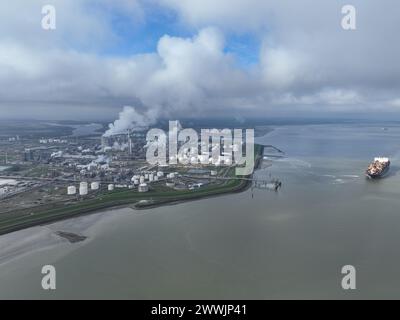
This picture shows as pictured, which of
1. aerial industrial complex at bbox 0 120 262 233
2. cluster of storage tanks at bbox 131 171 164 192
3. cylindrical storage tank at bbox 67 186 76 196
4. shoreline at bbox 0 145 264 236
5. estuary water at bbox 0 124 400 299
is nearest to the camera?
estuary water at bbox 0 124 400 299

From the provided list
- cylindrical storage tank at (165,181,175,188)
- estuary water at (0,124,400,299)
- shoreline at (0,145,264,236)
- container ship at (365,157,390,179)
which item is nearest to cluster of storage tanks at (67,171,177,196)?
cylindrical storage tank at (165,181,175,188)

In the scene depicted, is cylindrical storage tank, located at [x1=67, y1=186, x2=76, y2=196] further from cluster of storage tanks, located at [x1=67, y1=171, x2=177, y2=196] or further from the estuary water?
the estuary water

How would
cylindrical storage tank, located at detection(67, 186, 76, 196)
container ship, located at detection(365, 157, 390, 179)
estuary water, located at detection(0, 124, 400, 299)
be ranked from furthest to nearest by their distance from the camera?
container ship, located at detection(365, 157, 390, 179)
cylindrical storage tank, located at detection(67, 186, 76, 196)
estuary water, located at detection(0, 124, 400, 299)

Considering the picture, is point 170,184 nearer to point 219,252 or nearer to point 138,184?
point 138,184

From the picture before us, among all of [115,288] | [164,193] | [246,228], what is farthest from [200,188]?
[115,288]

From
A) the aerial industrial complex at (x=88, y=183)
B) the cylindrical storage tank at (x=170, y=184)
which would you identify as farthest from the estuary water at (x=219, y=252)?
the cylindrical storage tank at (x=170, y=184)

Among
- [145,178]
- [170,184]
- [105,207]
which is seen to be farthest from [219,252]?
[145,178]

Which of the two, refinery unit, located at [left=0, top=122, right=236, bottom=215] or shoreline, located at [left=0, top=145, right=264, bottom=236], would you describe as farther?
refinery unit, located at [left=0, top=122, right=236, bottom=215]
